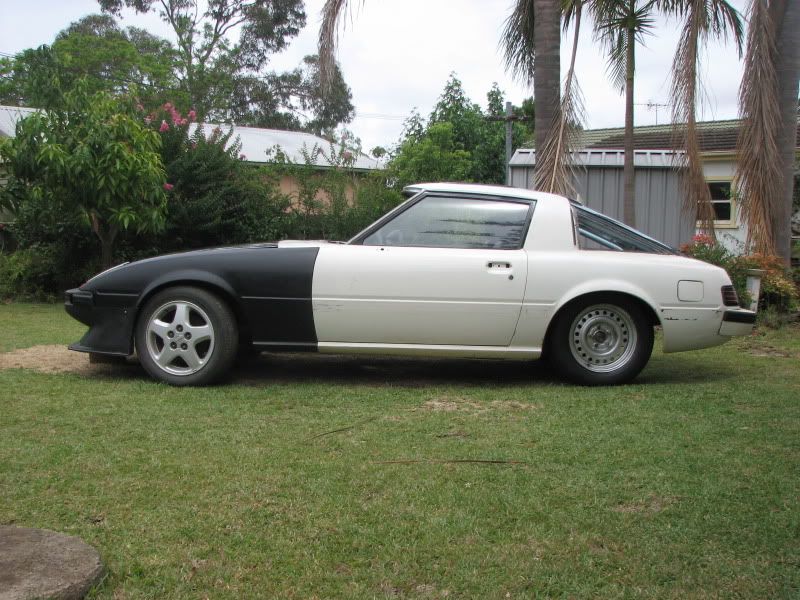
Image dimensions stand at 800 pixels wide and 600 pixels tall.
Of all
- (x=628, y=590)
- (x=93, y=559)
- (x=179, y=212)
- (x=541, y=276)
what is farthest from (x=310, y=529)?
(x=179, y=212)

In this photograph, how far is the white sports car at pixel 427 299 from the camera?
562 cm

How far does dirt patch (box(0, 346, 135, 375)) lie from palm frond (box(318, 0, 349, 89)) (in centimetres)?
530

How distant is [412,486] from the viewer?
358cm

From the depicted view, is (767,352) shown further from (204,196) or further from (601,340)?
(204,196)

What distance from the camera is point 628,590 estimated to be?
8.77ft

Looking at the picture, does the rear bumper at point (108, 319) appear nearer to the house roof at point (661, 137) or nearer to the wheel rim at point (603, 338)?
the wheel rim at point (603, 338)

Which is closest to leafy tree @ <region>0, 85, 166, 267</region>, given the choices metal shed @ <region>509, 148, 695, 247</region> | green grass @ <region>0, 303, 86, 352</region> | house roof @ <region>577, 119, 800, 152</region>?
green grass @ <region>0, 303, 86, 352</region>

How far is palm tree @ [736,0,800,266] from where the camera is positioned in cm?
1022

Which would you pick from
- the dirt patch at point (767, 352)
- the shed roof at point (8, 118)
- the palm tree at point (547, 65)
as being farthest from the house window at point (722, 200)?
the shed roof at point (8, 118)

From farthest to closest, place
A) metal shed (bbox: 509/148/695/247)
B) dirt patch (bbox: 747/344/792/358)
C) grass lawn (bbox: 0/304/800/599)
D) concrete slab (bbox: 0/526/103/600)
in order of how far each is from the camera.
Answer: metal shed (bbox: 509/148/695/247)
dirt patch (bbox: 747/344/792/358)
grass lawn (bbox: 0/304/800/599)
concrete slab (bbox: 0/526/103/600)

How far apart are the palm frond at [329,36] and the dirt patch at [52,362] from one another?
5.30 metres

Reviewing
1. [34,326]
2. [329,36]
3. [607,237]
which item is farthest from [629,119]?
[34,326]

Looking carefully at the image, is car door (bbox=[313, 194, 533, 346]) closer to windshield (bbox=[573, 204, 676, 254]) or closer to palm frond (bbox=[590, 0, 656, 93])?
windshield (bbox=[573, 204, 676, 254])

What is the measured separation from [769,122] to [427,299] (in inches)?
263
